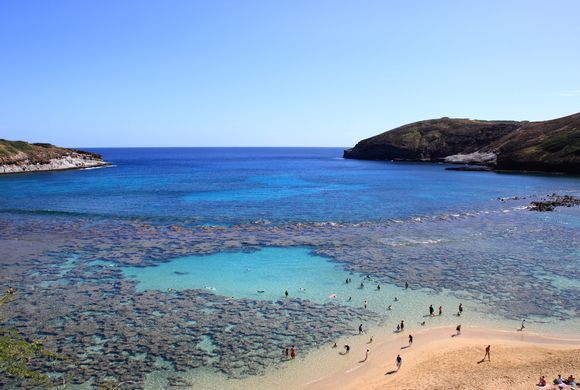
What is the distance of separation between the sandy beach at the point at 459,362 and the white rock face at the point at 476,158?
515ft

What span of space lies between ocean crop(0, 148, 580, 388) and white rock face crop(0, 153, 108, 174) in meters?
76.7

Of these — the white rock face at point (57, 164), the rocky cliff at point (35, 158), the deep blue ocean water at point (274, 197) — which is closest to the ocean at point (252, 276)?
the deep blue ocean water at point (274, 197)

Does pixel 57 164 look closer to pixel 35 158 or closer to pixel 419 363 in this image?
pixel 35 158

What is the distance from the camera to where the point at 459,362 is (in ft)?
90.9

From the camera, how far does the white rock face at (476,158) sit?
178m

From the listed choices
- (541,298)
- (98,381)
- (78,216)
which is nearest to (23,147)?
(78,216)

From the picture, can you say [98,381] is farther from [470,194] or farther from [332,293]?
[470,194]

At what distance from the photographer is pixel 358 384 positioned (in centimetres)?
2552

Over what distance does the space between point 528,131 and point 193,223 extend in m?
172

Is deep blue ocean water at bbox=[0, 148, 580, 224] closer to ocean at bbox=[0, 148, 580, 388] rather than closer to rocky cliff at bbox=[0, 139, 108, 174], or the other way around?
ocean at bbox=[0, 148, 580, 388]

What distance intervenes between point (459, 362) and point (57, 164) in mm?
177704

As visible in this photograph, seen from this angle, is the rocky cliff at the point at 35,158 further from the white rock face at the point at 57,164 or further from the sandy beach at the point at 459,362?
the sandy beach at the point at 459,362

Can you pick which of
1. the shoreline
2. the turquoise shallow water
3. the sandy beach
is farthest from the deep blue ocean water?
the sandy beach

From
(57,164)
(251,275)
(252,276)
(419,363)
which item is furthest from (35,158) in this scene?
(419,363)
